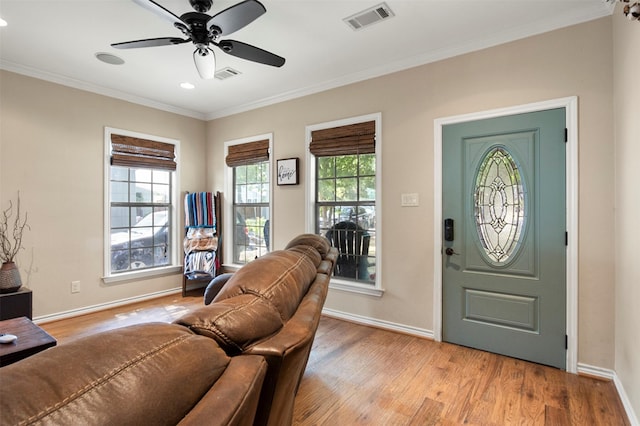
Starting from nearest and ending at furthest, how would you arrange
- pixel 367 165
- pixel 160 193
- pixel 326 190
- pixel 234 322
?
pixel 234 322 < pixel 367 165 < pixel 326 190 < pixel 160 193

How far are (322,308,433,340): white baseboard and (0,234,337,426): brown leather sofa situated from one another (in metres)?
2.37

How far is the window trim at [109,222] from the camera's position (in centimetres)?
404

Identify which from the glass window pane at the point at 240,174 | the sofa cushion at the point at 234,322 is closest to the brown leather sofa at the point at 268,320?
the sofa cushion at the point at 234,322

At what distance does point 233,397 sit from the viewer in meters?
0.64

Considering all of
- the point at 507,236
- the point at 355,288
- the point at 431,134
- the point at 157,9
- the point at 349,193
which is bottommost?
the point at 355,288

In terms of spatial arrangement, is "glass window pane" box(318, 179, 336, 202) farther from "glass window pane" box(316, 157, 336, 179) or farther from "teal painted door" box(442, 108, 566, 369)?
"teal painted door" box(442, 108, 566, 369)

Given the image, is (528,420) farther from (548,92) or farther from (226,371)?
(548,92)

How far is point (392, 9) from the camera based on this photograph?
2443 millimetres

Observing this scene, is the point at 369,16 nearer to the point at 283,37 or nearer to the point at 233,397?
the point at 283,37

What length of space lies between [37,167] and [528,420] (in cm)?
485

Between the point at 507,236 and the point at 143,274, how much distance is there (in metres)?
4.35

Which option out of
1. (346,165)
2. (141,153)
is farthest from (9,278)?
(346,165)

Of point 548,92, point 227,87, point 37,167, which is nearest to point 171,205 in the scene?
point 37,167

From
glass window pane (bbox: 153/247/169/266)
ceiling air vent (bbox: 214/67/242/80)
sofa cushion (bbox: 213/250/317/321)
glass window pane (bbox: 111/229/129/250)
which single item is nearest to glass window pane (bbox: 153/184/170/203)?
glass window pane (bbox: 111/229/129/250)
